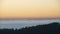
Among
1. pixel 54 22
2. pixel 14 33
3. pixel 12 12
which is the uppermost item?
pixel 12 12

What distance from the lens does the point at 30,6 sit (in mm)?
2484

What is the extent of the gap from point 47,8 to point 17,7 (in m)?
0.56

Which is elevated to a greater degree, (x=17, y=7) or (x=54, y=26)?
(x=17, y=7)

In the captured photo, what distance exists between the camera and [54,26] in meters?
2.60

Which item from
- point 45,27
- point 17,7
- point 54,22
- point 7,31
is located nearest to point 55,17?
point 54,22

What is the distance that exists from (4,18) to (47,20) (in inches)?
31.6

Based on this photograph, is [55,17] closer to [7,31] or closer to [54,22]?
[54,22]

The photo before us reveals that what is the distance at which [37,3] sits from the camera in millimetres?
2508

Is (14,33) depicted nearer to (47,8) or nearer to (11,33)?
(11,33)

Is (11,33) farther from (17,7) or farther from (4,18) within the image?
(17,7)

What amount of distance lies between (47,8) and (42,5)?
0.11 meters

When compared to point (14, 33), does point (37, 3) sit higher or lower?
higher

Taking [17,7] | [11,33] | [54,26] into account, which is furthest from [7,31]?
[54,26]

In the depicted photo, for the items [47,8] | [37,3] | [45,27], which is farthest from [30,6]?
[45,27]
